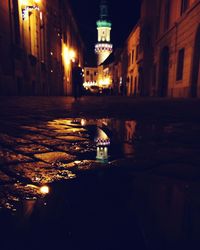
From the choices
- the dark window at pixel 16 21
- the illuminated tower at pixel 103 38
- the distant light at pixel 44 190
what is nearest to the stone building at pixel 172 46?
the dark window at pixel 16 21

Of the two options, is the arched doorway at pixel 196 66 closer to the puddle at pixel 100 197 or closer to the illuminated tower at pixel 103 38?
the puddle at pixel 100 197

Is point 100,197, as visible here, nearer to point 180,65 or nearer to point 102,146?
point 102,146

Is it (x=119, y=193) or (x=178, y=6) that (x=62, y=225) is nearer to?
(x=119, y=193)

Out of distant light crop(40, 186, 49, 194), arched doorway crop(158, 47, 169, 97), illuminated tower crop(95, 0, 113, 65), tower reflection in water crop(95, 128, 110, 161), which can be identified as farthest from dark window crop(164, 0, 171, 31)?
illuminated tower crop(95, 0, 113, 65)

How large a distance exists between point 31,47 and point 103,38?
84754 millimetres

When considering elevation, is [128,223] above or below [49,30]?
below

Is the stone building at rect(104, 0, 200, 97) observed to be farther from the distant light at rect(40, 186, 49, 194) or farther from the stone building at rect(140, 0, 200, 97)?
the distant light at rect(40, 186, 49, 194)

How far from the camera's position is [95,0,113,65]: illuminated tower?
308ft

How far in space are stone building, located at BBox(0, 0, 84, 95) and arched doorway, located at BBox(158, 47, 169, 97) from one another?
33.2 feet

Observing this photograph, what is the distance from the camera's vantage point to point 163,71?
1969 cm

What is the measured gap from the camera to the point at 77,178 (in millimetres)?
1447

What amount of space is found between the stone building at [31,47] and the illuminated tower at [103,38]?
68269mm

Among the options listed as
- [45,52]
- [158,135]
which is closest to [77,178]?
[158,135]

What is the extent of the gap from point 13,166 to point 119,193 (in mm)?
877
